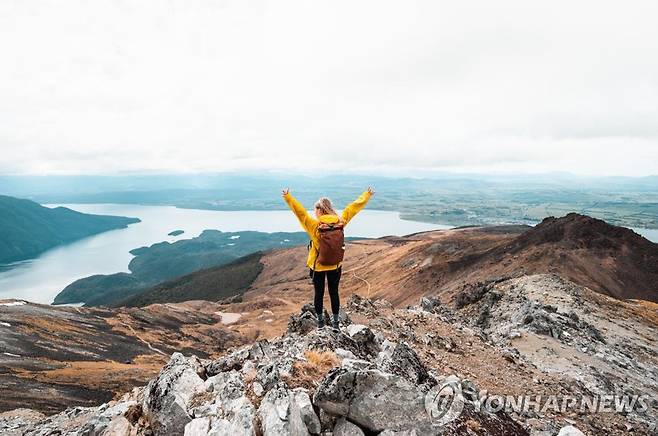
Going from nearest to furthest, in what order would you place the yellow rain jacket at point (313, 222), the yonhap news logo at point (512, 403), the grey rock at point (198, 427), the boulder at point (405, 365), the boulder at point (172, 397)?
the grey rock at point (198, 427) → the yonhap news logo at point (512, 403) → the boulder at point (172, 397) → the boulder at point (405, 365) → the yellow rain jacket at point (313, 222)

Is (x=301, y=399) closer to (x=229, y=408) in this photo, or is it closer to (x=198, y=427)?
(x=229, y=408)

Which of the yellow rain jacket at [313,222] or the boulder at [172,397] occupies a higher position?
the yellow rain jacket at [313,222]

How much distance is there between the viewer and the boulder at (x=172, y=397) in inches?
318

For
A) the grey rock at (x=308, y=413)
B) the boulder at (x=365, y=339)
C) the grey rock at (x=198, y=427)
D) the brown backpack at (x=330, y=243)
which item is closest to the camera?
the grey rock at (x=308, y=413)

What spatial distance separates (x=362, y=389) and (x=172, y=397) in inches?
160

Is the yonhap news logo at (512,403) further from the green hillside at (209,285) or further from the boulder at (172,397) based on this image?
the green hillside at (209,285)

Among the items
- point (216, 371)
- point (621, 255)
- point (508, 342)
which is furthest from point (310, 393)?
point (621, 255)

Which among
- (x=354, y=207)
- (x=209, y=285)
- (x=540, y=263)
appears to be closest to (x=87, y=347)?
(x=354, y=207)

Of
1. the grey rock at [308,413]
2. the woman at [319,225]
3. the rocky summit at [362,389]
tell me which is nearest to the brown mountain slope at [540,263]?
the rocky summit at [362,389]

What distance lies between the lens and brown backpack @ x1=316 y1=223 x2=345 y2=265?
10.2 metres

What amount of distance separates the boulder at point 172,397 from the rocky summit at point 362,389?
0.02 m

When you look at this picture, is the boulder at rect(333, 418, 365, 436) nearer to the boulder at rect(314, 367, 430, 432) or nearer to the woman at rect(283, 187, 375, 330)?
the boulder at rect(314, 367, 430, 432)

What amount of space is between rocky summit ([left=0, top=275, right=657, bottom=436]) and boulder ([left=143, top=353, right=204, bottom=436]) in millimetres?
24

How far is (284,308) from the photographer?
265 ft
